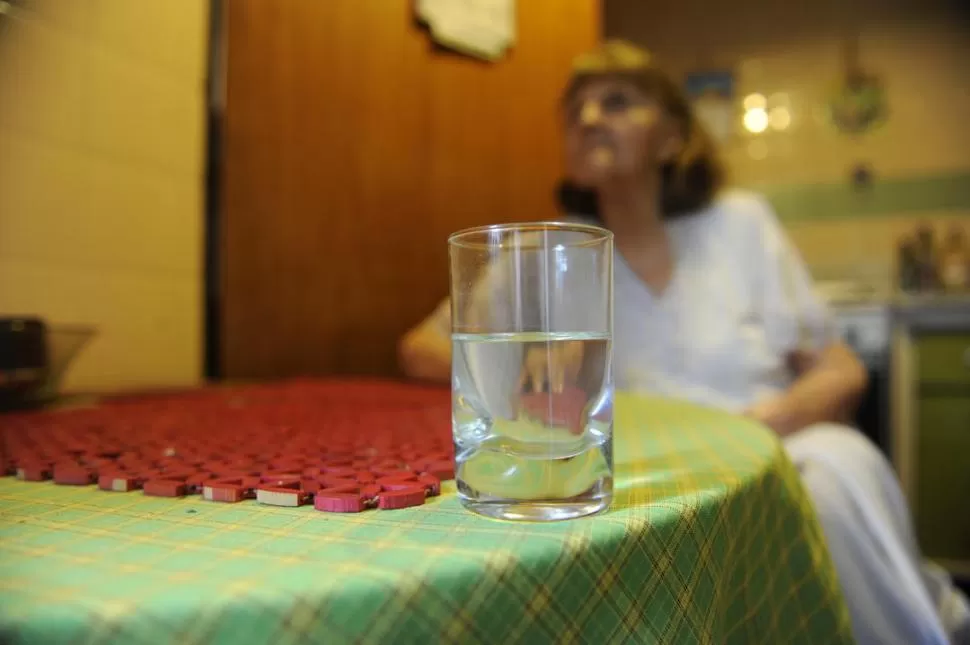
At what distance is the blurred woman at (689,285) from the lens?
1105 mm

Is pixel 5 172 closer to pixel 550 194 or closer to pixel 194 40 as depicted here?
pixel 194 40

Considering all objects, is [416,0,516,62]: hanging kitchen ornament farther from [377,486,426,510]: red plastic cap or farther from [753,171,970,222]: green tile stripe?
[753,171,970,222]: green tile stripe

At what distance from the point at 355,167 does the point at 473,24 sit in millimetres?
505

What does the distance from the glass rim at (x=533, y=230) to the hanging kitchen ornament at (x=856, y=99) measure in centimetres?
286

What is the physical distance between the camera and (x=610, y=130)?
4.41 feet

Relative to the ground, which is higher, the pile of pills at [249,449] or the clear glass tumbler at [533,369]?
the clear glass tumbler at [533,369]

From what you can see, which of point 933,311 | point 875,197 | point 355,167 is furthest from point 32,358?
point 875,197

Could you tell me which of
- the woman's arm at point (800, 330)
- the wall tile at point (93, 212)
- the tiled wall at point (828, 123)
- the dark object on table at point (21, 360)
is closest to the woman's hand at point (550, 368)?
the dark object on table at point (21, 360)

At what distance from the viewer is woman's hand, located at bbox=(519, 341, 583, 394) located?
1.07 feet

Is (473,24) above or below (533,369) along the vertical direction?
above

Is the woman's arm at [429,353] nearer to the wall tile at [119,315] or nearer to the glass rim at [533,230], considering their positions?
the wall tile at [119,315]

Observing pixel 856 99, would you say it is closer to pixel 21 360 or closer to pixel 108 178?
pixel 108 178

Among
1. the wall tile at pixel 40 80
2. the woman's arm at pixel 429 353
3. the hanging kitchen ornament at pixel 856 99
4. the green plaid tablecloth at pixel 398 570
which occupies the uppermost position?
the hanging kitchen ornament at pixel 856 99

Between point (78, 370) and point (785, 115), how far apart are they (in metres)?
2.76
